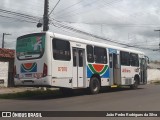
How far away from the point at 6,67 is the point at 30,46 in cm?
1023

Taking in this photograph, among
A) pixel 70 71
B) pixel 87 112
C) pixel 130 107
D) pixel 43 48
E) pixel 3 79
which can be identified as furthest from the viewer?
pixel 3 79

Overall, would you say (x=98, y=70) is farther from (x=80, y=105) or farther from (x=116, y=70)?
(x=80, y=105)

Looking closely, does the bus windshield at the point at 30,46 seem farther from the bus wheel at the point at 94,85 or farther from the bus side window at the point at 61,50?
the bus wheel at the point at 94,85

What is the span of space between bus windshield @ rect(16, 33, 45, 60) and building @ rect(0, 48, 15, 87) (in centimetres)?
902

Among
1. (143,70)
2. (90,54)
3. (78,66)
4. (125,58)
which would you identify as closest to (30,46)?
(78,66)

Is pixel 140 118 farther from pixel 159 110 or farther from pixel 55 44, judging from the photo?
pixel 55 44

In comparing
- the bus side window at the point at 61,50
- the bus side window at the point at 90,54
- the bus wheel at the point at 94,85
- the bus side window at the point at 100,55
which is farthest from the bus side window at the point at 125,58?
the bus side window at the point at 61,50

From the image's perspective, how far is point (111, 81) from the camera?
22.0 metres

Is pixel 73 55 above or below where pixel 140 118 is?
above

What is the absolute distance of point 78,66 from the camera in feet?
60.4

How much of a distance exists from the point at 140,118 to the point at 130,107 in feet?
8.31

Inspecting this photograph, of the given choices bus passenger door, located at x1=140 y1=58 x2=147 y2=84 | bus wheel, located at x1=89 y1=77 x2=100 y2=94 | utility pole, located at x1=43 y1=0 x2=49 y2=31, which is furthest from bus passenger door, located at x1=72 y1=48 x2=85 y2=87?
bus passenger door, located at x1=140 y1=58 x2=147 y2=84

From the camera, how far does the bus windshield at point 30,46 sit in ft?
54.6

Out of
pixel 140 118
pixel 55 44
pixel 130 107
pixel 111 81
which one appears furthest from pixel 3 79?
pixel 140 118
